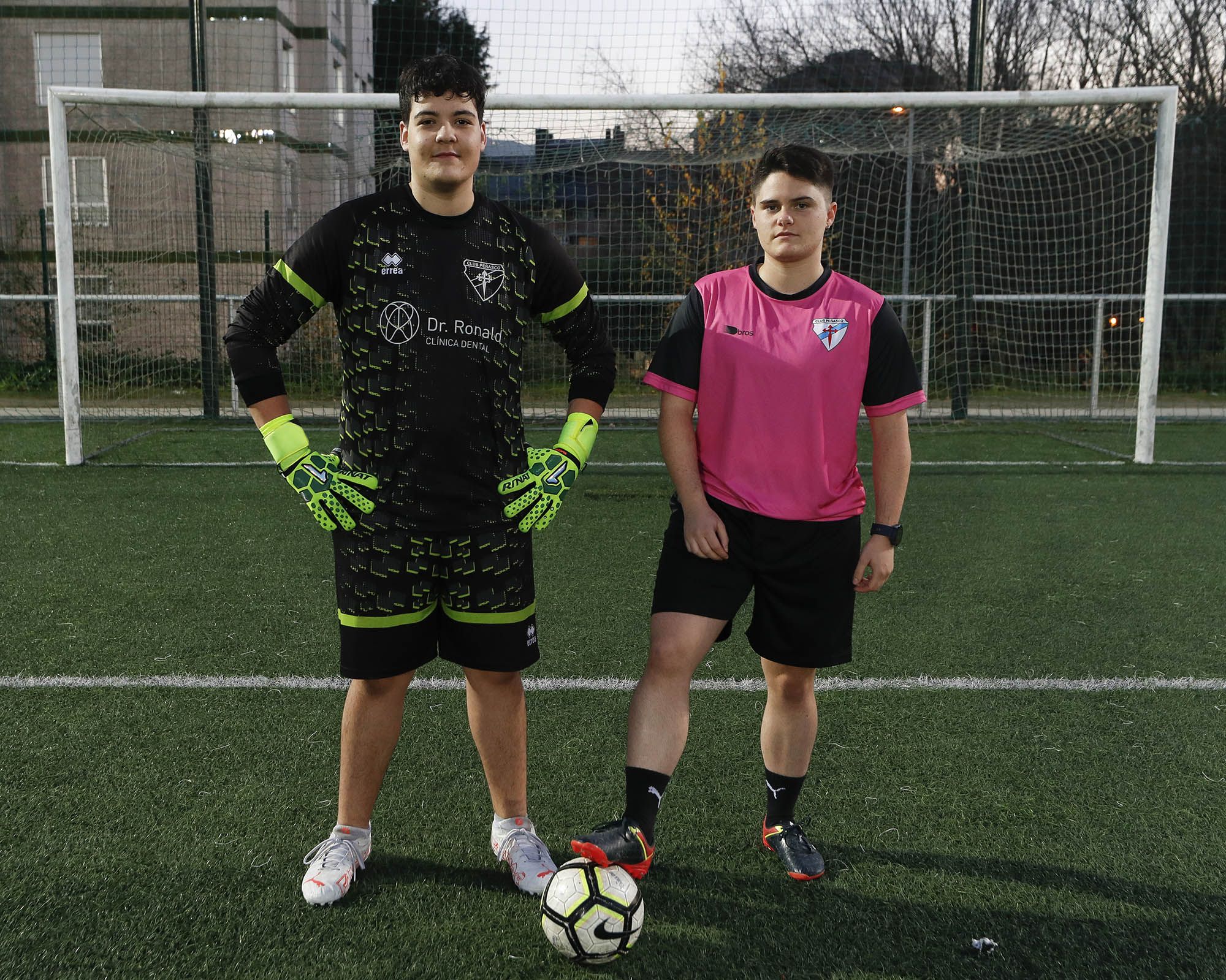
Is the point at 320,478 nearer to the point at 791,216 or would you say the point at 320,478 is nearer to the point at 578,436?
the point at 578,436

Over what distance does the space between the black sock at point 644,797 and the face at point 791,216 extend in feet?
3.89

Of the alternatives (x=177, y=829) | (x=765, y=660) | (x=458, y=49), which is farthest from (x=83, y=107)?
(x=458, y=49)

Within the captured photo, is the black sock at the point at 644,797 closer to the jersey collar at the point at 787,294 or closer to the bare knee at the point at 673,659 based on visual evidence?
the bare knee at the point at 673,659

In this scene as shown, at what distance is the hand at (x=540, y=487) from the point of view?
2.26 meters

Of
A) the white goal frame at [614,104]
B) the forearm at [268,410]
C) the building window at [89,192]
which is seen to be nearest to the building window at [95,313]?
the building window at [89,192]

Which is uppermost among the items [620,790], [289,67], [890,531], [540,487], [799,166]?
[289,67]

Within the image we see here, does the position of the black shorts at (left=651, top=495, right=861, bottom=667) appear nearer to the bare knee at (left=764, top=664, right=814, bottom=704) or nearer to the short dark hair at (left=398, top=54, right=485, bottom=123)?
the bare knee at (left=764, top=664, right=814, bottom=704)

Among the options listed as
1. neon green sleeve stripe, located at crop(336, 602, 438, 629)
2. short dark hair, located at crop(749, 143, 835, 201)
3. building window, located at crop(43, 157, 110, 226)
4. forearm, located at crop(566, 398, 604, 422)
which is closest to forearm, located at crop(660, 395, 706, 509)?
forearm, located at crop(566, 398, 604, 422)

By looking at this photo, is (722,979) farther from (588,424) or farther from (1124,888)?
(588,424)

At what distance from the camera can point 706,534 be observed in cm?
230

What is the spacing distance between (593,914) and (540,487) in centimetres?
88

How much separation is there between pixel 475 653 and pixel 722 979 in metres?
0.84

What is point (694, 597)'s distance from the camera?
2.35 m

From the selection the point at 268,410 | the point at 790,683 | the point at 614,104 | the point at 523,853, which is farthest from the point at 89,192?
the point at 790,683
